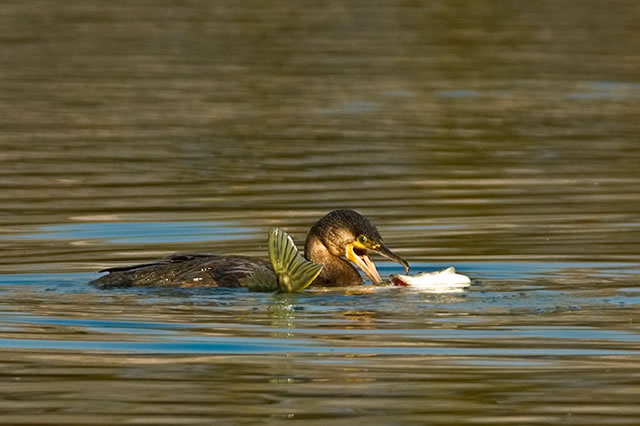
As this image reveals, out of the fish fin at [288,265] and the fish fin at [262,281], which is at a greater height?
the fish fin at [288,265]

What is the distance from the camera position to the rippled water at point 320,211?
8844mm

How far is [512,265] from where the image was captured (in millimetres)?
12828

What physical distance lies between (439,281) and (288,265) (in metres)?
0.97

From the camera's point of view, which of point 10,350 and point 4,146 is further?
point 4,146

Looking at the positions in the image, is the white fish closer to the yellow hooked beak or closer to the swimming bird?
the swimming bird

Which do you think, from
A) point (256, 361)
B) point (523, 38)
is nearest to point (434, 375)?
point (256, 361)

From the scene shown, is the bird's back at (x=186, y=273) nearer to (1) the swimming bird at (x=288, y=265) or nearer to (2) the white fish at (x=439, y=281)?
(1) the swimming bird at (x=288, y=265)

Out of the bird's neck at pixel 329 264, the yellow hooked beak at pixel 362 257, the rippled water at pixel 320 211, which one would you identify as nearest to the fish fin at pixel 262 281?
the rippled water at pixel 320 211

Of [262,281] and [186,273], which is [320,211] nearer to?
[186,273]

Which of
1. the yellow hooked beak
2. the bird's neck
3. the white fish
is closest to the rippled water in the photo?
the white fish

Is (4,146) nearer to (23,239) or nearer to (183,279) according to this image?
(23,239)

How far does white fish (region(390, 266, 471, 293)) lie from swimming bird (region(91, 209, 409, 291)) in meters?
0.31

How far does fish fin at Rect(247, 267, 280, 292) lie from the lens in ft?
38.5

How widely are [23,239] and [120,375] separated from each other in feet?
17.1
